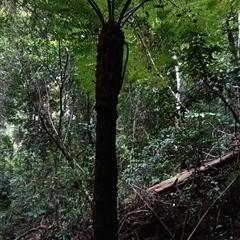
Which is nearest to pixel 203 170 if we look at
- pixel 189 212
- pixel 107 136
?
pixel 189 212

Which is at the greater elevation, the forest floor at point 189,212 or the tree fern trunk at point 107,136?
the tree fern trunk at point 107,136

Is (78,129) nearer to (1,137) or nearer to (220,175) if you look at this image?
(1,137)

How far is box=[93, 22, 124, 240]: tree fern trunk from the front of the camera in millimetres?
1449

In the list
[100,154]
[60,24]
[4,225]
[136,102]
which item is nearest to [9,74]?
[136,102]

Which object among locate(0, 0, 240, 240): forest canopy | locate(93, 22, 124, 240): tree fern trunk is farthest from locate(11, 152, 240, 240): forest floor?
locate(93, 22, 124, 240): tree fern trunk

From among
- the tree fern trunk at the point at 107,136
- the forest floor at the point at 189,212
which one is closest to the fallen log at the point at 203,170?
the forest floor at the point at 189,212

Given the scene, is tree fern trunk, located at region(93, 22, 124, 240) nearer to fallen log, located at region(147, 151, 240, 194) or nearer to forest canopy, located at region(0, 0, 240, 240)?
forest canopy, located at region(0, 0, 240, 240)

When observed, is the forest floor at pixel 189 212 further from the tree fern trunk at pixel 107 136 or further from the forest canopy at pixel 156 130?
the tree fern trunk at pixel 107 136

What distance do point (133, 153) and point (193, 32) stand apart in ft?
4.63

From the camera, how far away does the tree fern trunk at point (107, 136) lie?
1449mm

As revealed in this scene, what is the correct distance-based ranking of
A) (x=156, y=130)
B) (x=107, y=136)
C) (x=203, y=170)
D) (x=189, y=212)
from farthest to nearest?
(x=156, y=130) < (x=203, y=170) < (x=189, y=212) < (x=107, y=136)

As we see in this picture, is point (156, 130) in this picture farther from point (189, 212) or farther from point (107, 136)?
point (107, 136)

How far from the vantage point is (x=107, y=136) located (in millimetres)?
1459

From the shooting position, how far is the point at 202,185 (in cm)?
228
